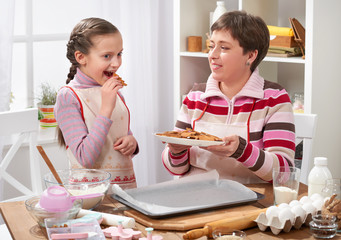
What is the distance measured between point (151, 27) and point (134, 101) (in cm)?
48

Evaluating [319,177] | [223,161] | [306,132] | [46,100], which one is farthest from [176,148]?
[46,100]

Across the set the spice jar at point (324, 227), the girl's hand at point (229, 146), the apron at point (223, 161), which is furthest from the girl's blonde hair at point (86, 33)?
the spice jar at point (324, 227)

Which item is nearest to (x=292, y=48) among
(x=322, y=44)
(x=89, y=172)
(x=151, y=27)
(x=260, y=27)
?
(x=322, y=44)

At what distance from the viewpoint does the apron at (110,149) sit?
205cm

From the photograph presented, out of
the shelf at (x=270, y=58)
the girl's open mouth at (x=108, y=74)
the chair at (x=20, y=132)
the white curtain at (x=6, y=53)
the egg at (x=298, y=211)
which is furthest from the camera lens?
the white curtain at (x=6, y=53)

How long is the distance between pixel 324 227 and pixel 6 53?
2138 millimetres

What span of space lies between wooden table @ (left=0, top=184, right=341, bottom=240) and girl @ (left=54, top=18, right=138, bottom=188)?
0.30m

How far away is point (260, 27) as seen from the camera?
203cm

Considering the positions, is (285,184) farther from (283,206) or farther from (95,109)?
(95,109)

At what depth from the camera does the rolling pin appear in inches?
54.9

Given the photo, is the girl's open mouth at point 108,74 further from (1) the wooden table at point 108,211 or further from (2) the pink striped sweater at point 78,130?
(1) the wooden table at point 108,211

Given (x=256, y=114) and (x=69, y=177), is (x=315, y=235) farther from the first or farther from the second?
(x=69, y=177)

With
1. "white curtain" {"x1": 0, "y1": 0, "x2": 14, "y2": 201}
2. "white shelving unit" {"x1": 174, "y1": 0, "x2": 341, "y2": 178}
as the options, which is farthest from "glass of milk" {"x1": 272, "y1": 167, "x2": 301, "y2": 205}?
"white curtain" {"x1": 0, "y1": 0, "x2": 14, "y2": 201}

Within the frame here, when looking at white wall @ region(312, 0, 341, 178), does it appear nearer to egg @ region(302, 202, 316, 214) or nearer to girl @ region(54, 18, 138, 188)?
girl @ region(54, 18, 138, 188)
